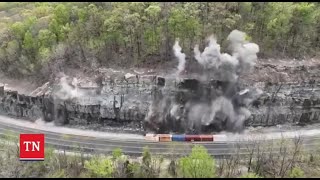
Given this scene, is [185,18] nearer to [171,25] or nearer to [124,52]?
[171,25]

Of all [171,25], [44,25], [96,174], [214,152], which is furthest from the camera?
[44,25]

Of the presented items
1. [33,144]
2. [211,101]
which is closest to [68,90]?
[33,144]

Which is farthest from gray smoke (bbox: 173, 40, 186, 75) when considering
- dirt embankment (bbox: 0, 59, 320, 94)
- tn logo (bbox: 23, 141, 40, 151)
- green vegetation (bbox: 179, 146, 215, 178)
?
tn logo (bbox: 23, 141, 40, 151)

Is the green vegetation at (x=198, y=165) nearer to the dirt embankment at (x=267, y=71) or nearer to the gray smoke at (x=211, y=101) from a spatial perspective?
the gray smoke at (x=211, y=101)

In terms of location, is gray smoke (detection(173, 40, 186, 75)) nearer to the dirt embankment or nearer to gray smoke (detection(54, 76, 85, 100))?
the dirt embankment

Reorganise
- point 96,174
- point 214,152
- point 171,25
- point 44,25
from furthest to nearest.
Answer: point 44,25
point 171,25
point 214,152
point 96,174

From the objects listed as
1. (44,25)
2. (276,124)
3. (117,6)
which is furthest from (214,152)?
(44,25)
